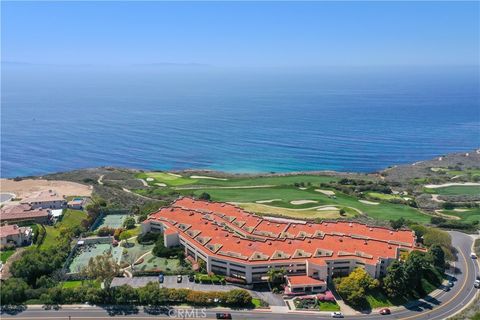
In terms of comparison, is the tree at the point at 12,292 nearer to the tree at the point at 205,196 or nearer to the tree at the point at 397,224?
the tree at the point at 205,196

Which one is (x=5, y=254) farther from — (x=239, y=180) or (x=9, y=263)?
(x=239, y=180)

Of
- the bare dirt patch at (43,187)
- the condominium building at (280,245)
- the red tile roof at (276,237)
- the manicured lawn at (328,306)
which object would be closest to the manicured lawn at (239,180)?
the bare dirt patch at (43,187)

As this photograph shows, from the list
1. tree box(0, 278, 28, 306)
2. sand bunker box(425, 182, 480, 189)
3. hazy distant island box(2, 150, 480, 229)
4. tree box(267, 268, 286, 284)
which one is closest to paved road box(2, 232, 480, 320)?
tree box(0, 278, 28, 306)

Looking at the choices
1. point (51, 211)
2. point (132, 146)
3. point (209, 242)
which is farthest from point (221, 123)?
point (209, 242)

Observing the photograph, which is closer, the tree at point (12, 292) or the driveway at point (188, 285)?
the tree at point (12, 292)

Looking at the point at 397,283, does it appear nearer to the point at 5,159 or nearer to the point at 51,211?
the point at 51,211

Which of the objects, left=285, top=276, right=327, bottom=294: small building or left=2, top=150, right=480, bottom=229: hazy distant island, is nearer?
left=285, top=276, right=327, bottom=294: small building

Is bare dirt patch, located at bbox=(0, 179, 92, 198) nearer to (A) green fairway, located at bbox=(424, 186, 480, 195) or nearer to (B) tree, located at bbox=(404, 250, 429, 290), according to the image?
(B) tree, located at bbox=(404, 250, 429, 290)
